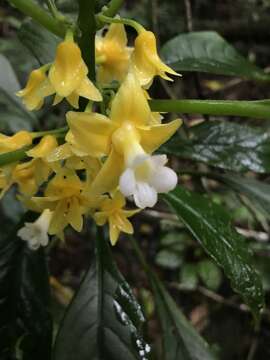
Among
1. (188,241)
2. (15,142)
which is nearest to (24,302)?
(15,142)

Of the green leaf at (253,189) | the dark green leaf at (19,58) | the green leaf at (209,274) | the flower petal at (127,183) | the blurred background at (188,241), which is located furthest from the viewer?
the green leaf at (209,274)

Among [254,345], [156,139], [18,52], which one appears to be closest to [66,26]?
[156,139]

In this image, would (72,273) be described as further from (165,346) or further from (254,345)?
(165,346)

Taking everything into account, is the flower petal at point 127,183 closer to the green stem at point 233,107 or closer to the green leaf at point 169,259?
the green stem at point 233,107

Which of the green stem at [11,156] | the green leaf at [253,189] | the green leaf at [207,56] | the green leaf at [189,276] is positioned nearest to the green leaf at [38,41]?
the green leaf at [207,56]

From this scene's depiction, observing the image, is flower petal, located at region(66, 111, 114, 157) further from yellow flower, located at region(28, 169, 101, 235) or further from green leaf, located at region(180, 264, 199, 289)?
green leaf, located at region(180, 264, 199, 289)

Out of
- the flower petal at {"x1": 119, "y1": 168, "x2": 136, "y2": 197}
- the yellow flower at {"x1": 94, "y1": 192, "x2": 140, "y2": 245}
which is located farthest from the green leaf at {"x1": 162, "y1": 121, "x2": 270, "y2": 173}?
the flower petal at {"x1": 119, "y1": 168, "x2": 136, "y2": 197}

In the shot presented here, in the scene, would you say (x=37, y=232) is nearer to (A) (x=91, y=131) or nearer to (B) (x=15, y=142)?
(B) (x=15, y=142)
